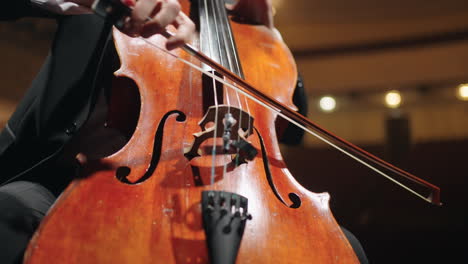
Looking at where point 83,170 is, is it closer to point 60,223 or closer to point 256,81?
point 60,223

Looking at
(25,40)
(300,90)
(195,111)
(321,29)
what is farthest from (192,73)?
(321,29)

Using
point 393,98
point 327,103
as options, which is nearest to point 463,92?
point 393,98

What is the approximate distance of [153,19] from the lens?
519 millimetres

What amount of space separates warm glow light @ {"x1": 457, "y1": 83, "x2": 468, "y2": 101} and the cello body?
276cm

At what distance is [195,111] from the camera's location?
64cm

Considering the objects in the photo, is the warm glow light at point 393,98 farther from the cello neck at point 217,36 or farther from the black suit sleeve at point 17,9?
the black suit sleeve at point 17,9

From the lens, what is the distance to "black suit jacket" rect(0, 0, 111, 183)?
2.35ft

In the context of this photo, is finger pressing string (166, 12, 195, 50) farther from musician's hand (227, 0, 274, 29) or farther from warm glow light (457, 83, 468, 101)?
warm glow light (457, 83, 468, 101)

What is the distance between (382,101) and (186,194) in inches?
117

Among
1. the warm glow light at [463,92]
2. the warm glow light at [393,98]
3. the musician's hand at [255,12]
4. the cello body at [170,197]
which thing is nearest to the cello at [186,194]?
the cello body at [170,197]

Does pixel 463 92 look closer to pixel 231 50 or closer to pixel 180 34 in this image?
pixel 231 50

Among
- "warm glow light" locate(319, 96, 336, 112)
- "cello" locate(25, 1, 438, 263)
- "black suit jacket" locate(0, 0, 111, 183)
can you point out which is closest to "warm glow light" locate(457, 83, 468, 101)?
"warm glow light" locate(319, 96, 336, 112)

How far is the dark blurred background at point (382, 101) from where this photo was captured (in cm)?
204

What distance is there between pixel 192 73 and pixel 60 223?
0.35 m
